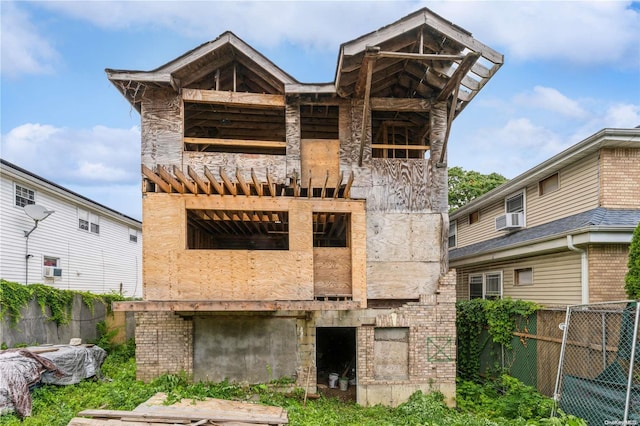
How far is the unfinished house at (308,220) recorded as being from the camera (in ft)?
26.1

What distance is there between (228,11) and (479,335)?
13.0 metres

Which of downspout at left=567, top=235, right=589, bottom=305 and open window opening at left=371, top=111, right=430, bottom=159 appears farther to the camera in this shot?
open window opening at left=371, top=111, right=430, bottom=159

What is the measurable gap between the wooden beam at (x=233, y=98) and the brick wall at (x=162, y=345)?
5269mm

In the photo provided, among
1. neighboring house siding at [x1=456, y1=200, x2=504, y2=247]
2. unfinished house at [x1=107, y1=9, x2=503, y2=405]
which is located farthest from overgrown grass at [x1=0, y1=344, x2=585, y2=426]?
neighboring house siding at [x1=456, y1=200, x2=504, y2=247]

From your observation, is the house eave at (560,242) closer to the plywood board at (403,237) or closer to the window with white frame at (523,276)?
the window with white frame at (523,276)

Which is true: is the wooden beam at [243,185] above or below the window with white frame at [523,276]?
above

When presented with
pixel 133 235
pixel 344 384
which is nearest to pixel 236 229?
pixel 344 384

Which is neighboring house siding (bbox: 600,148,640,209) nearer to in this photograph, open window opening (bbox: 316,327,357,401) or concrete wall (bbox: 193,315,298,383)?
open window opening (bbox: 316,327,357,401)

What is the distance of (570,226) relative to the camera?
29.1ft

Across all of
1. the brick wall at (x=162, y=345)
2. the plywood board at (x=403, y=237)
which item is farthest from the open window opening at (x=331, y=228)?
the brick wall at (x=162, y=345)

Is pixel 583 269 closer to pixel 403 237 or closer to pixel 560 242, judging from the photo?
pixel 560 242

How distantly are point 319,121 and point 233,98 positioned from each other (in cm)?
291

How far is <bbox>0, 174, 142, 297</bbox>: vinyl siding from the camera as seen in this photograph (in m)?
11.8

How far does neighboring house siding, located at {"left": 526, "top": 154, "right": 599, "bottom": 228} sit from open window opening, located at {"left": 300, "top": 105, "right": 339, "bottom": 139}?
6.61 meters
